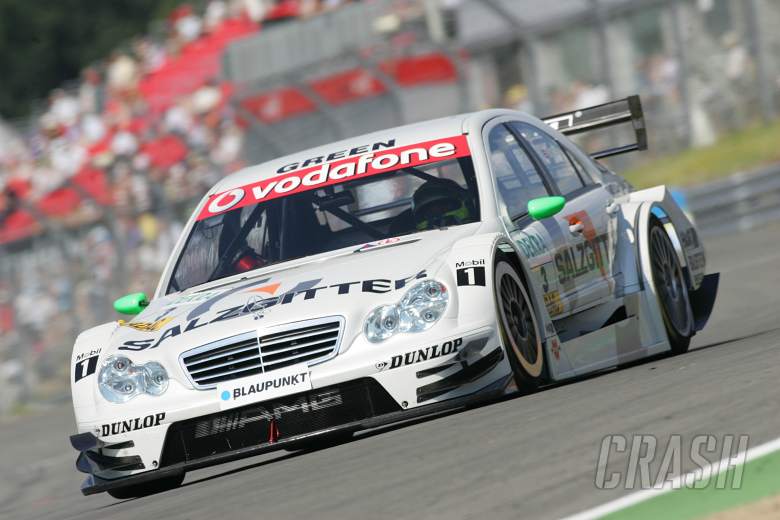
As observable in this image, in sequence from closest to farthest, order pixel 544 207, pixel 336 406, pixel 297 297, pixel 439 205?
1. pixel 336 406
2. pixel 297 297
3. pixel 544 207
4. pixel 439 205

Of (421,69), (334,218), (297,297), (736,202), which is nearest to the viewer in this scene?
(297,297)

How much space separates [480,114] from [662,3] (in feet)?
38.2

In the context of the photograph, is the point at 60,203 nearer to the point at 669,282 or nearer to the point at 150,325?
the point at 669,282

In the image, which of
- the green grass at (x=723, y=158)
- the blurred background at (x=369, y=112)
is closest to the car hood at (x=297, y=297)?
the blurred background at (x=369, y=112)

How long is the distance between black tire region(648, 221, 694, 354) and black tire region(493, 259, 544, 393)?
→ 1.44m

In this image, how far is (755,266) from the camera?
14258 mm

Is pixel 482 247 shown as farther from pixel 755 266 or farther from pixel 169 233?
pixel 169 233

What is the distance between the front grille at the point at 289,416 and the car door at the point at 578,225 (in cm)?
147

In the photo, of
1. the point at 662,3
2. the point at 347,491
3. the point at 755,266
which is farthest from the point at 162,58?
the point at 347,491

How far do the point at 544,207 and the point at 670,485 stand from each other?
2916 mm

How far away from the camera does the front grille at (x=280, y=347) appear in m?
6.16

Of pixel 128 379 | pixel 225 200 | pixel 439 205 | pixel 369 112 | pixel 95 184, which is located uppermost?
pixel 369 112

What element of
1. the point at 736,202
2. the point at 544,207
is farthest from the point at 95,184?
the point at 544,207

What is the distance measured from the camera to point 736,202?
1838 cm
